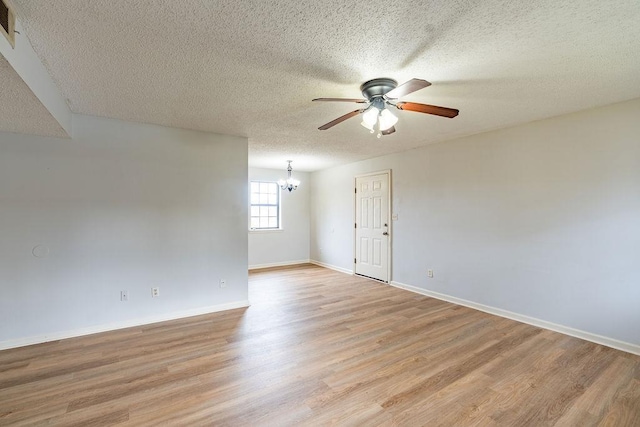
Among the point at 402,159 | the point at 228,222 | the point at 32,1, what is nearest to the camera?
the point at 32,1

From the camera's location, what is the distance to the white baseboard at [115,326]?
282cm

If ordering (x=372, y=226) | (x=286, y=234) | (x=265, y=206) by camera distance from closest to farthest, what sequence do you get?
(x=372, y=226) < (x=265, y=206) < (x=286, y=234)

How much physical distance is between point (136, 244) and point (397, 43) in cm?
341

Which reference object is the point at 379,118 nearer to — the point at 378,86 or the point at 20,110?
the point at 378,86

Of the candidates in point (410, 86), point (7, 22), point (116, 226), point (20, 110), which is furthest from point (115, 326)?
point (410, 86)

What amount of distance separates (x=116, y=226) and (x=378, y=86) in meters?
3.20

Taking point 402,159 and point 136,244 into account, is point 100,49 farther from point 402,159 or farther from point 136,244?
point 402,159

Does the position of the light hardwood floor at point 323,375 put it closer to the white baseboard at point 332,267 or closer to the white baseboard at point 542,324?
the white baseboard at point 542,324

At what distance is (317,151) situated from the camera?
194 inches

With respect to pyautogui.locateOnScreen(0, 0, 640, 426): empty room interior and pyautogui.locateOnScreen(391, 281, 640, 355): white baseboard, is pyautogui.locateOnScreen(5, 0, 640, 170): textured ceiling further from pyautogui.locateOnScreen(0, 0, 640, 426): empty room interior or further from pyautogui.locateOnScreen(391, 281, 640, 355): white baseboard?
pyautogui.locateOnScreen(391, 281, 640, 355): white baseboard

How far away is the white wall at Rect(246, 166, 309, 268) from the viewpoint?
665 cm

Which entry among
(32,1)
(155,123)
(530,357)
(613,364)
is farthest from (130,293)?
(613,364)

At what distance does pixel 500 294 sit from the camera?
12.0ft

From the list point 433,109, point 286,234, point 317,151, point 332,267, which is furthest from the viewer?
point 286,234
